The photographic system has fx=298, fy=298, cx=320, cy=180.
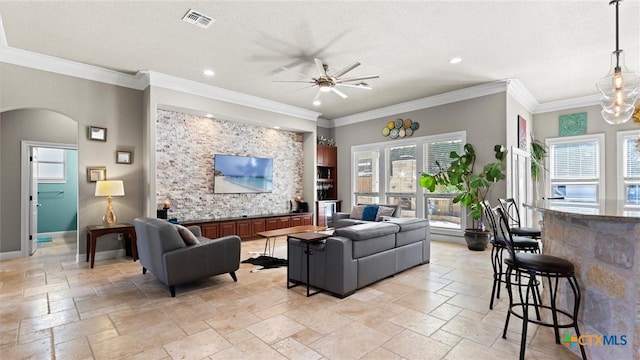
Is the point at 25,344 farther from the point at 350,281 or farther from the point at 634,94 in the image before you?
the point at 634,94

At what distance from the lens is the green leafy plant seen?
5281 millimetres

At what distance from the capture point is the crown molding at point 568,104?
6.27 meters

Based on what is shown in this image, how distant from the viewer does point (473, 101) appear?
231 inches

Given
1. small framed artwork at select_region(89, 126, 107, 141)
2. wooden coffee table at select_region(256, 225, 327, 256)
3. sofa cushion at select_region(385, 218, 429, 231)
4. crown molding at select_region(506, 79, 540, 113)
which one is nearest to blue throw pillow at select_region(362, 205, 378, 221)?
wooden coffee table at select_region(256, 225, 327, 256)

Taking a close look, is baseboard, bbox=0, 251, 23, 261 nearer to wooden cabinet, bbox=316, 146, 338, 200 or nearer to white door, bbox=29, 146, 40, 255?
white door, bbox=29, 146, 40, 255

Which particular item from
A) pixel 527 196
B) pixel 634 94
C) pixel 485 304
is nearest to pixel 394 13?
pixel 634 94

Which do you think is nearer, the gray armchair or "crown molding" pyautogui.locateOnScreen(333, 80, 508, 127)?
the gray armchair

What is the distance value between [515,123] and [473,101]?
3.04 feet

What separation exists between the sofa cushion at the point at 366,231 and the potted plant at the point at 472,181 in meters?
2.34

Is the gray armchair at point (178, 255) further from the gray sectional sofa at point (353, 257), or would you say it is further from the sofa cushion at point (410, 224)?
the sofa cushion at point (410, 224)

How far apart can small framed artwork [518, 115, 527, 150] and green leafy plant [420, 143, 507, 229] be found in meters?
Result: 1.01

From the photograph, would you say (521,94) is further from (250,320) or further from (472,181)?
(250,320)

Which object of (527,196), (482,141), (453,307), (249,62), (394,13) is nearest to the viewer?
(453,307)

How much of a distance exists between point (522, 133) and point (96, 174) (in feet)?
26.2
